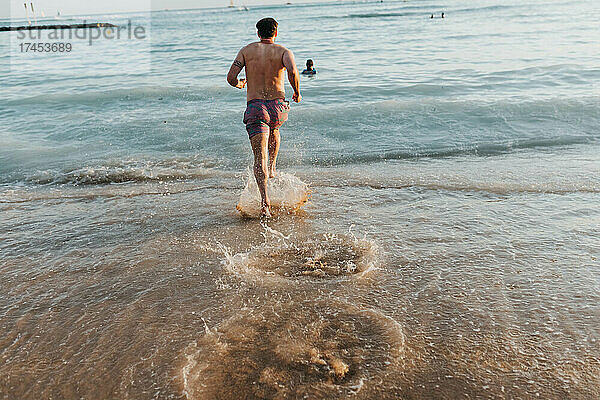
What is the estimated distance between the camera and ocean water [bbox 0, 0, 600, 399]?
2.63 meters

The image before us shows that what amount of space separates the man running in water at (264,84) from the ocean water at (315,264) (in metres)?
0.65

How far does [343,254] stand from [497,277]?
1.19m

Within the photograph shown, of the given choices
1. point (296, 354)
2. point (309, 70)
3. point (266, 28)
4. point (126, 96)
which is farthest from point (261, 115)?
point (309, 70)

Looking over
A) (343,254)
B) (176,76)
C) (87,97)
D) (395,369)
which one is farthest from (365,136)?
(176,76)

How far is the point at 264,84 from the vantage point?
5.25 m

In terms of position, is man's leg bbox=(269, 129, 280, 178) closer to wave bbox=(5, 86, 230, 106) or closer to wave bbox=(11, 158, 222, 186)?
wave bbox=(11, 158, 222, 186)

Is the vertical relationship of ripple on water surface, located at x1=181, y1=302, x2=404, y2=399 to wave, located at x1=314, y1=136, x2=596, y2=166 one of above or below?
below

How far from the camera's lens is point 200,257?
4090 millimetres

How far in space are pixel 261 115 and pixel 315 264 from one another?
2.04 meters

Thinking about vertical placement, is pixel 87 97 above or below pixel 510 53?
below

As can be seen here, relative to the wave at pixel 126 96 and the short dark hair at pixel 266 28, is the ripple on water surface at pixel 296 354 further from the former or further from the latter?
the wave at pixel 126 96

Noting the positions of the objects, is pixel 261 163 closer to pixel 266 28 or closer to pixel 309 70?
pixel 266 28

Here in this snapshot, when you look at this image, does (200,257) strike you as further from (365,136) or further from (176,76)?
(176,76)

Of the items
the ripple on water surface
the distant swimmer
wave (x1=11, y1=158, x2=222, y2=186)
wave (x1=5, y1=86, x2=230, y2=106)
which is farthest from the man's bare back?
the distant swimmer
